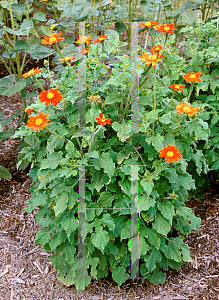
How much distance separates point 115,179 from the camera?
61.4 inches

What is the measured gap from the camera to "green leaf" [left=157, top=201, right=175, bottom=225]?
5.02 feet

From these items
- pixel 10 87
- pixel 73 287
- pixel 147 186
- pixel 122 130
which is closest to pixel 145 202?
pixel 147 186

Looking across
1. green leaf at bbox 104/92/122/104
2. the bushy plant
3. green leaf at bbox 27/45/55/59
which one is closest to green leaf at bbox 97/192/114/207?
the bushy plant

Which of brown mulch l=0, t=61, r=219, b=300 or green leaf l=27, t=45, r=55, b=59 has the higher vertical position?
green leaf l=27, t=45, r=55, b=59

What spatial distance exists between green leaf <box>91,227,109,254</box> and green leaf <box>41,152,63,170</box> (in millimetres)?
421

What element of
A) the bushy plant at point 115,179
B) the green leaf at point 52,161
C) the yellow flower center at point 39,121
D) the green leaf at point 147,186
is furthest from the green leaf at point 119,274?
the yellow flower center at point 39,121

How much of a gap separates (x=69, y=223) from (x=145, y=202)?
43 centimetres

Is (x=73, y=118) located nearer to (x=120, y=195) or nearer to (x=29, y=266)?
(x=120, y=195)

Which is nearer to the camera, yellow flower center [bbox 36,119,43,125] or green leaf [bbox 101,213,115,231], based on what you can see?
yellow flower center [bbox 36,119,43,125]

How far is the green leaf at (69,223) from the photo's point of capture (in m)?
1.49

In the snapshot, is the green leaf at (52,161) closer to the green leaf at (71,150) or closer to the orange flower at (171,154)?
the green leaf at (71,150)

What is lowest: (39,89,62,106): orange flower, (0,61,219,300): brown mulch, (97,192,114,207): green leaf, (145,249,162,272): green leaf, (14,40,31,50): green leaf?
(0,61,219,300): brown mulch

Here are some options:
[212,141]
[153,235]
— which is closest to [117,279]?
[153,235]

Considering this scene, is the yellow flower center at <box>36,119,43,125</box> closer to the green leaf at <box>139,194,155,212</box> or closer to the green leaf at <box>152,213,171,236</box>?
the green leaf at <box>139,194,155,212</box>
